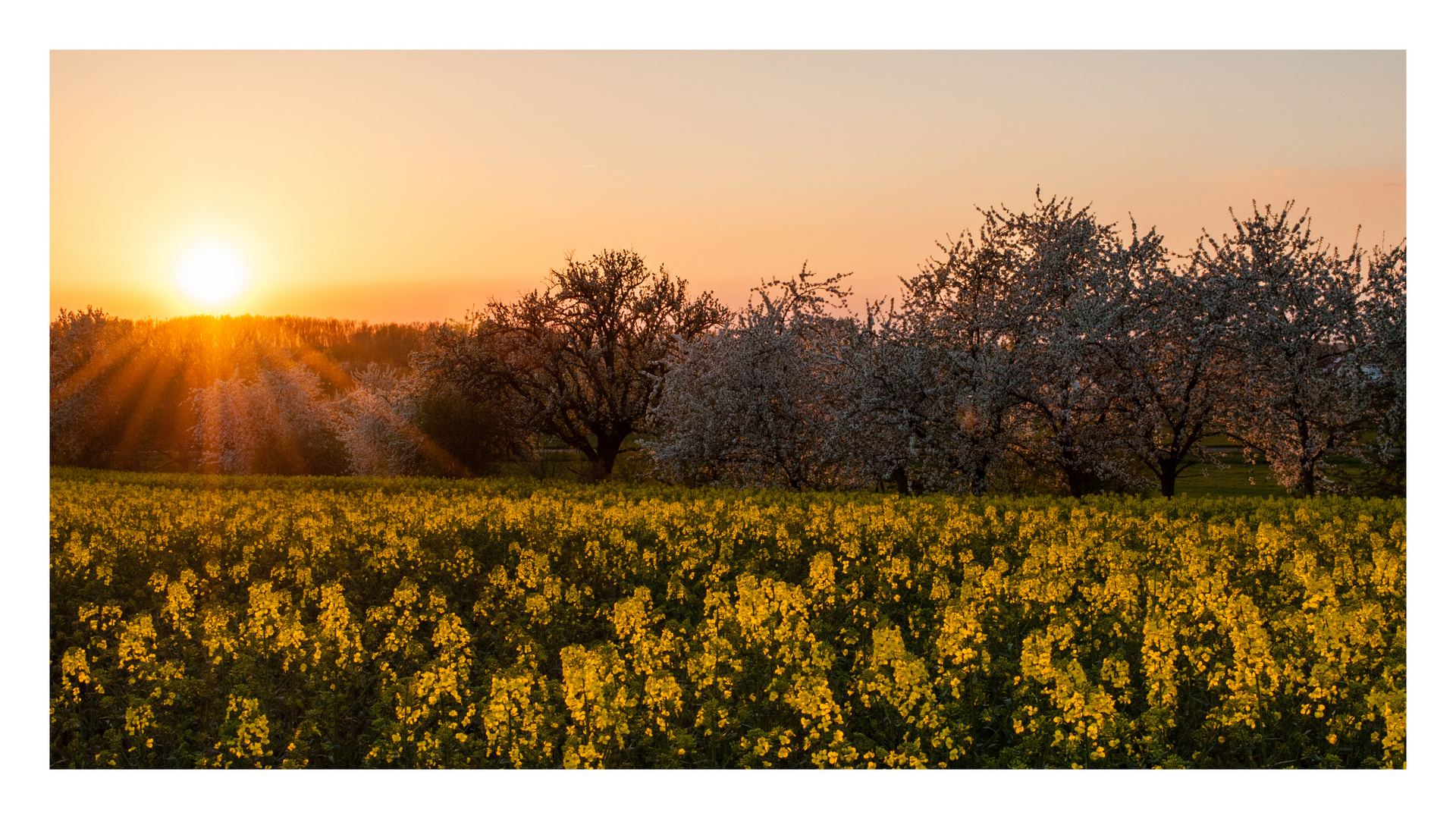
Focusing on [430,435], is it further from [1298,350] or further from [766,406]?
[1298,350]

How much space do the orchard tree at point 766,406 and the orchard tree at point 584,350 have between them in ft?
30.9

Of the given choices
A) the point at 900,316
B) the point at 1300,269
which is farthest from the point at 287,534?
the point at 1300,269

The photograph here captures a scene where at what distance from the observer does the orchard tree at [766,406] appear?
21.9 meters

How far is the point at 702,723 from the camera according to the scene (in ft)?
18.7

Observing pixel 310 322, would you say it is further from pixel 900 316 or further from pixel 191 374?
pixel 900 316

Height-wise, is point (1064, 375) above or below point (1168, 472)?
above

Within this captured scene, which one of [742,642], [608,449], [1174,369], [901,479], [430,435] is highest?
[1174,369]

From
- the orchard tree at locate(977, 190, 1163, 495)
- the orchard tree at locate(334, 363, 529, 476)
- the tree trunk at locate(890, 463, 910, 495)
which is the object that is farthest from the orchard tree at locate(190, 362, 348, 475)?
the orchard tree at locate(977, 190, 1163, 495)

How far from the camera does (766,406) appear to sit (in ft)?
72.9

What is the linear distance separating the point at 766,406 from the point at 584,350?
13.4m

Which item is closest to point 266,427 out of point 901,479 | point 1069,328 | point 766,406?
point 766,406

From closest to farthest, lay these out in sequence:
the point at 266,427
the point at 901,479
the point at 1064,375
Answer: the point at 1064,375 < the point at 901,479 < the point at 266,427

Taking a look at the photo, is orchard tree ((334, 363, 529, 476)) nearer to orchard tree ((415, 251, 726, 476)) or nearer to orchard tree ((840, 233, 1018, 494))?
orchard tree ((415, 251, 726, 476))

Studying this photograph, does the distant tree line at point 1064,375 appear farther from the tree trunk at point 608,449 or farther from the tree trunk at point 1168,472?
the tree trunk at point 608,449
